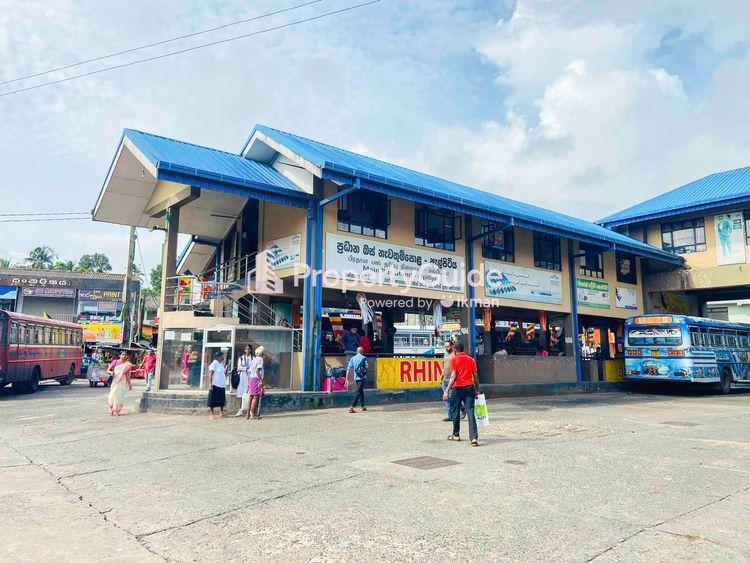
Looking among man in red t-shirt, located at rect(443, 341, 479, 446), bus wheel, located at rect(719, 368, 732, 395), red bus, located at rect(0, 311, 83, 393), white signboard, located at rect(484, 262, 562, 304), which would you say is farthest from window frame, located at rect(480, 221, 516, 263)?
red bus, located at rect(0, 311, 83, 393)

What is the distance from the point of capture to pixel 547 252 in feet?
75.3

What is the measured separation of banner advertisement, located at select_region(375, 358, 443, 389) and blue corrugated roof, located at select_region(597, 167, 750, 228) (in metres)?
15.8

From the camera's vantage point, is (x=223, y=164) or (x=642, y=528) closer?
(x=642, y=528)

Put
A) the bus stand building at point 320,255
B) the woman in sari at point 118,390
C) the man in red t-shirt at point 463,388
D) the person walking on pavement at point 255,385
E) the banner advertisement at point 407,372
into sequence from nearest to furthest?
the man in red t-shirt at point 463,388 < the person walking on pavement at point 255,385 < the woman in sari at point 118,390 < the bus stand building at point 320,255 < the banner advertisement at point 407,372

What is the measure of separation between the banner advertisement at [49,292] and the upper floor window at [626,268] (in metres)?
43.9

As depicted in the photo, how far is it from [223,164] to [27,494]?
10431 millimetres

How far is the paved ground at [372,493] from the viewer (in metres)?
4.63

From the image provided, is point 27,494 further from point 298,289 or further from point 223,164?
point 298,289

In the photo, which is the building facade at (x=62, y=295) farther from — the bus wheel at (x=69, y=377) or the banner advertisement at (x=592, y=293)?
the banner advertisement at (x=592, y=293)

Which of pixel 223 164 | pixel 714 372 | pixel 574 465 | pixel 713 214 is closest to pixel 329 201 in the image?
pixel 223 164

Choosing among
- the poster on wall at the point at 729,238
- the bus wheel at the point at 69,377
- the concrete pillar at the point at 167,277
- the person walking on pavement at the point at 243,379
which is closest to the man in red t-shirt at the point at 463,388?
the person walking on pavement at the point at 243,379

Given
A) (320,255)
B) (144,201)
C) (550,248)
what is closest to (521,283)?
(550,248)

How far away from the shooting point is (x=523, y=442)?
9.58 metres

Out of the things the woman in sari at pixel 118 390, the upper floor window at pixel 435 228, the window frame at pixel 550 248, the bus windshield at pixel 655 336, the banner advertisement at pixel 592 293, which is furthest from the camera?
the banner advertisement at pixel 592 293
